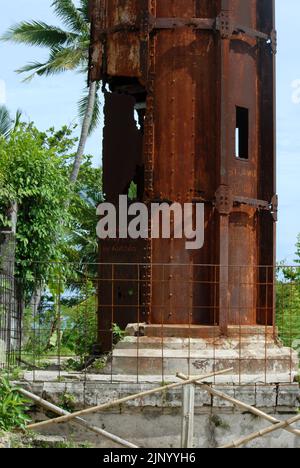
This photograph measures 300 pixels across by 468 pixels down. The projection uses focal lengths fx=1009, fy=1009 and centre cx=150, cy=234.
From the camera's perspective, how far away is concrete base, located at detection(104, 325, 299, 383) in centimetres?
1291

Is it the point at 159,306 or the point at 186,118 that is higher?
the point at 186,118

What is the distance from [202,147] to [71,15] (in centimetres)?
1948

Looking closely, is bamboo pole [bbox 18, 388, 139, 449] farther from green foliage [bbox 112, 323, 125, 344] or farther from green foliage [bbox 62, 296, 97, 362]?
green foliage [bbox 62, 296, 97, 362]

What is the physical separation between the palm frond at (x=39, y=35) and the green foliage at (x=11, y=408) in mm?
20941

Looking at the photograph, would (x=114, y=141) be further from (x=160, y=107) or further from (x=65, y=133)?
(x=65, y=133)

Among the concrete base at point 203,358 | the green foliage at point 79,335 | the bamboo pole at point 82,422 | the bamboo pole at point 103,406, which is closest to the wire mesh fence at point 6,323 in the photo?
the green foliage at point 79,335

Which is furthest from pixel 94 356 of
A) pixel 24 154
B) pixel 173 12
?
pixel 24 154

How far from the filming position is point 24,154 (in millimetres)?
19906

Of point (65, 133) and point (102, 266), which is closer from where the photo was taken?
point (102, 266)

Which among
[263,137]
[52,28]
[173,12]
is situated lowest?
[263,137]

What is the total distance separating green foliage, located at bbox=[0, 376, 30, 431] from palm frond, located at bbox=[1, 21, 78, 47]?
20.9 meters

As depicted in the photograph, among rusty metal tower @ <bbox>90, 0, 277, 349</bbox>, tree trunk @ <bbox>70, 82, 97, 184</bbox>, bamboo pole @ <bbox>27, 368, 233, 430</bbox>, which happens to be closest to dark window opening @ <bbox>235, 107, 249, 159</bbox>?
rusty metal tower @ <bbox>90, 0, 277, 349</bbox>

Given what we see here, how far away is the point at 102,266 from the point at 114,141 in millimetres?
1975
